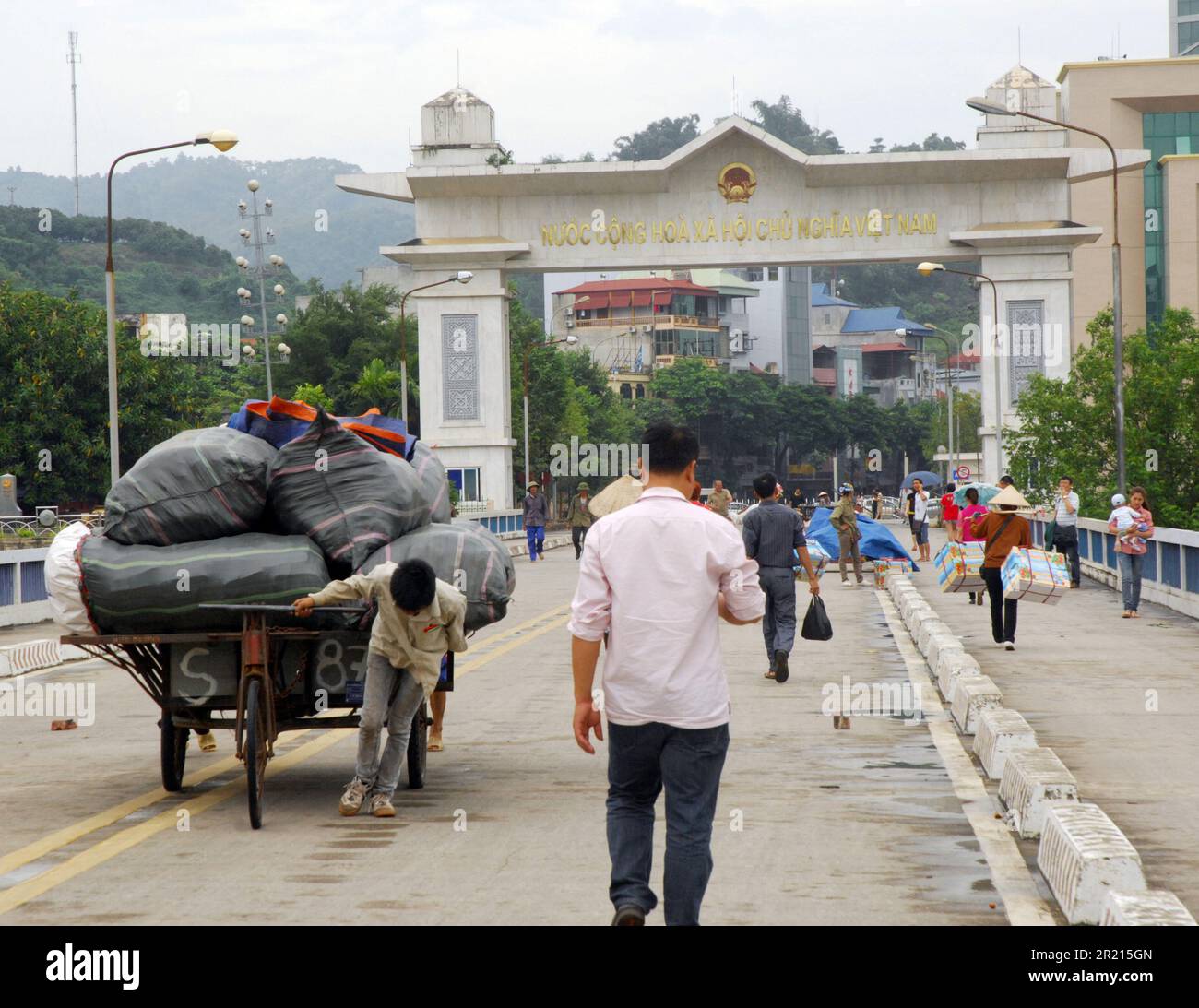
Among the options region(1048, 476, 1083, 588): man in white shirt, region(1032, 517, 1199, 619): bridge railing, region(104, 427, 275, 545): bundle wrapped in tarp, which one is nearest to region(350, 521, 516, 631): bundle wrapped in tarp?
region(104, 427, 275, 545): bundle wrapped in tarp

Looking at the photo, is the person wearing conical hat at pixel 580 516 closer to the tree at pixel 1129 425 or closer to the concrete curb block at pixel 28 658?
the tree at pixel 1129 425

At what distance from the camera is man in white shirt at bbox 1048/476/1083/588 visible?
28.8 m

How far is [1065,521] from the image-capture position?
2903 cm

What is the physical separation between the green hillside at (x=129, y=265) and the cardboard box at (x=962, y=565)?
74184mm

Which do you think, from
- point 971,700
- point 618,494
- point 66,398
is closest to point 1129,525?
point 971,700

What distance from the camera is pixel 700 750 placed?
6.07m

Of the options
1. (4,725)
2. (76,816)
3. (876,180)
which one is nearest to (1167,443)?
(876,180)

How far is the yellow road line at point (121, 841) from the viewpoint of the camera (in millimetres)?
7414

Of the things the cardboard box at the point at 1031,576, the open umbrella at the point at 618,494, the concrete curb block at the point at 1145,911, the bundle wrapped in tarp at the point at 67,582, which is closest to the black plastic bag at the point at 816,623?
the open umbrella at the point at 618,494

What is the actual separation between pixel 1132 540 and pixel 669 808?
1767 centimetres

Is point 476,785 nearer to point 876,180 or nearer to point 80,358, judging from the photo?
point 876,180

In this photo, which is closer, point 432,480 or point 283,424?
point 283,424

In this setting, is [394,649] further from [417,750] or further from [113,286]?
[113,286]
